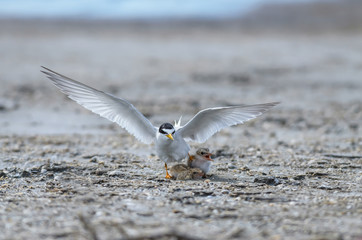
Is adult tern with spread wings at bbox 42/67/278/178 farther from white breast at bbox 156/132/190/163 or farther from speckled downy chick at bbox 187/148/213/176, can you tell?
speckled downy chick at bbox 187/148/213/176

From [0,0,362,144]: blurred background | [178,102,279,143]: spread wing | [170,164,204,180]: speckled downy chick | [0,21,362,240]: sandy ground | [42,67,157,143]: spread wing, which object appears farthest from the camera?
[0,0,362,144]: blurred background

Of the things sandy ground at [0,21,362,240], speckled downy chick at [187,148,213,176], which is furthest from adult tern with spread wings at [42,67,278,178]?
sandy ground at [0,21,362,240]

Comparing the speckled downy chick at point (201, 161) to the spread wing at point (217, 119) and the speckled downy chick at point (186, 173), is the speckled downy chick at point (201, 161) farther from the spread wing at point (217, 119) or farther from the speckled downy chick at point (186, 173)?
the spread wing at point (217, 119)

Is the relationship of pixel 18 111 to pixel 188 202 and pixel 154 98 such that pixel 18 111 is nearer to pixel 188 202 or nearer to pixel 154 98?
pixel 154 98

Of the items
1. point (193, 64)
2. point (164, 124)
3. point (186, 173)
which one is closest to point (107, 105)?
point (164, 124)

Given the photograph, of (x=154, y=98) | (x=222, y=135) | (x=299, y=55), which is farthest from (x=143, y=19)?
(x=222, y=135)

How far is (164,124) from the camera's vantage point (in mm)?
5469

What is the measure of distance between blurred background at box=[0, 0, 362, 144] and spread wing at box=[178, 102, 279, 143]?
81.8 inches

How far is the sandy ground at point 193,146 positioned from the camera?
4.07 metres

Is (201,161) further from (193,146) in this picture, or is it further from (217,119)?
(193,146)

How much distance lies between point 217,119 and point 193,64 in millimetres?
9393

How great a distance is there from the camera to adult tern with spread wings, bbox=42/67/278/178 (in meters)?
5.52

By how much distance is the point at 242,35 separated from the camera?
893 inches

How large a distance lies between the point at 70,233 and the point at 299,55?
13.5 m
